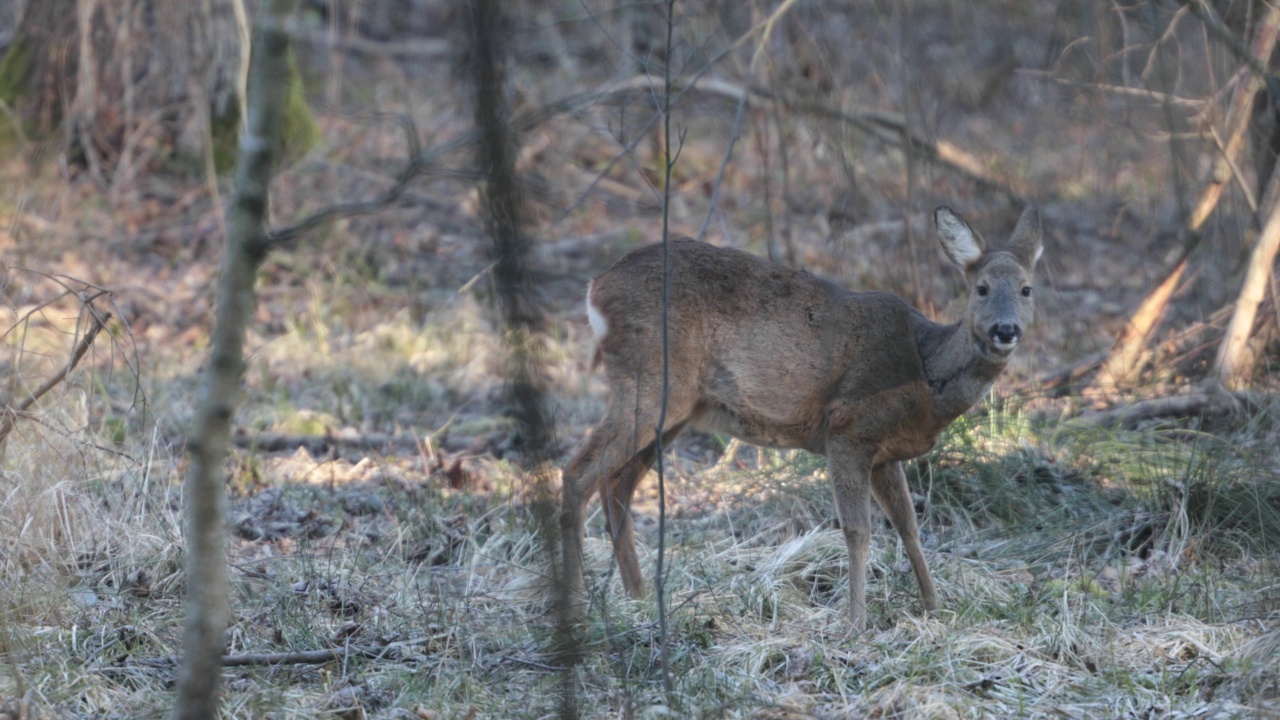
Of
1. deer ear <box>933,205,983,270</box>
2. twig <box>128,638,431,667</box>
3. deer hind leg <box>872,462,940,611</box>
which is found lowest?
twig <box>128,638,431,667</box>

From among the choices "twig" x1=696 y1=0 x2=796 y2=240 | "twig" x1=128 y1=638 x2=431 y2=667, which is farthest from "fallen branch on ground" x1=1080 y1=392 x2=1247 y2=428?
"twig" x1=128 y1=638 x2=431 y2=667

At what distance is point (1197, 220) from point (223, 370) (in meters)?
6.07

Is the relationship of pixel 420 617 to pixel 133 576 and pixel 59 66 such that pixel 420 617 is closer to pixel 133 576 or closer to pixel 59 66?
pixel 133 576

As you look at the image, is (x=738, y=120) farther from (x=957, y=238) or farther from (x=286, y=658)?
(x=286, y=658)

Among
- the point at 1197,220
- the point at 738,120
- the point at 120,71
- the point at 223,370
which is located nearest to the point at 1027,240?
the point at 738,120

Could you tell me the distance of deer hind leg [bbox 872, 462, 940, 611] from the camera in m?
4.68

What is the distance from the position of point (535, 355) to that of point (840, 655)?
7.22 ft

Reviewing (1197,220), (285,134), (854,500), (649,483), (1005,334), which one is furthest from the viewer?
(285,134)

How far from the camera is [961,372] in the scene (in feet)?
15.8

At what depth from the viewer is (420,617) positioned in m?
4.34

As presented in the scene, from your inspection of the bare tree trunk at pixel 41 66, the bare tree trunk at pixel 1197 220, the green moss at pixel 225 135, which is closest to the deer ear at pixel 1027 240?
the bare tree trunk at pixel 1197 220

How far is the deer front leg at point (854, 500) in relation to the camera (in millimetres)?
4582

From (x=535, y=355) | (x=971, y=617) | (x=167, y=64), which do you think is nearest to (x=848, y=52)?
(x=167, y=64)

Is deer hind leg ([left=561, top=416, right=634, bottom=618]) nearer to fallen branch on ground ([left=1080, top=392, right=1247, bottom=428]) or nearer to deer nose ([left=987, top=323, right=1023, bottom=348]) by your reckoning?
deer nose ([left=987, top=323, right=1023, bottom=348])
